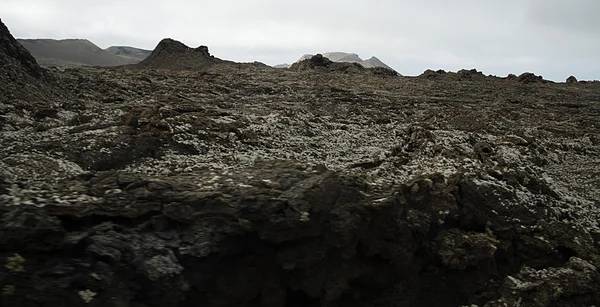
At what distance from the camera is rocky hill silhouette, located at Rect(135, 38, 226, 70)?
29.7 meters

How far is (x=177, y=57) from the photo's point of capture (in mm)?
31141

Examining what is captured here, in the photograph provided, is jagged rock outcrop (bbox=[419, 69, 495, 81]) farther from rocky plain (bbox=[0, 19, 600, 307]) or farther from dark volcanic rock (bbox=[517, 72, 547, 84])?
rocky plain (bbox=[0, 19, 600, 307])

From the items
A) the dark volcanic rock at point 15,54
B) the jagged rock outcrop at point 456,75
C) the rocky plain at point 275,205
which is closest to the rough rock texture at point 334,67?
the jagged rock outcrop at point 456,75

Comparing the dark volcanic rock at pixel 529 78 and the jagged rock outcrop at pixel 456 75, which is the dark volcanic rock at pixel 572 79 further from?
the jagged rock outcrop at pixel 456 75

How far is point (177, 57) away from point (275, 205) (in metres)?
26.9

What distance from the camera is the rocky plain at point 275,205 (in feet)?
20.0

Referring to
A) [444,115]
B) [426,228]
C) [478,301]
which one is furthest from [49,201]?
[444,115]

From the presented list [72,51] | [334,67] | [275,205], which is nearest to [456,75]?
[334,67]

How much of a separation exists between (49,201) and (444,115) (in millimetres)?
13809

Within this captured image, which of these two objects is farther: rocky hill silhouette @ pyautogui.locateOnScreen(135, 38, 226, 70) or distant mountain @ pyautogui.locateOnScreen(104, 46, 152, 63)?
distant mountain @ pyautogui.locateOnScreen(104, 46, 152, 63)

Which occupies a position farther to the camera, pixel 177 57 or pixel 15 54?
pixel 177 57

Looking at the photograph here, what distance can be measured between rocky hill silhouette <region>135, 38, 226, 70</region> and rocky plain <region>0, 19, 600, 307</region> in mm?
14820

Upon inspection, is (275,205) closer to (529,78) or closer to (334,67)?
(334,67)

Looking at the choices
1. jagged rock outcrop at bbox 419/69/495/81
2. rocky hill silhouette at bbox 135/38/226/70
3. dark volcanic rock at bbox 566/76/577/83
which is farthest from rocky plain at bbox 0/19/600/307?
dark volcanic rock at bbox 566/76/577/83
